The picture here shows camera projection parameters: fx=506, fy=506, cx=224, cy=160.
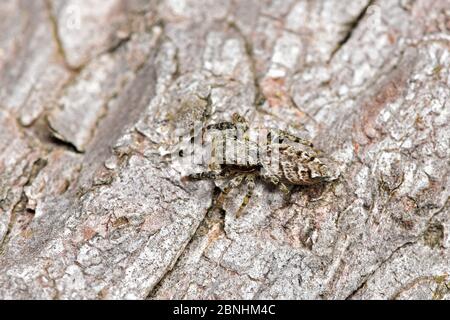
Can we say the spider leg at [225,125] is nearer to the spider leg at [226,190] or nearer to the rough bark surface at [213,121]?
the rough bark surface at [213,121]

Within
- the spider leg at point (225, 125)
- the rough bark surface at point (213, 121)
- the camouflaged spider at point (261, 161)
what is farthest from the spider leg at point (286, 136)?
the spider leg at point (225, 125)

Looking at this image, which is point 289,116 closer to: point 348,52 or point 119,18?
point 348,52

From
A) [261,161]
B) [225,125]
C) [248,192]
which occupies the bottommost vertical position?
[248,192]

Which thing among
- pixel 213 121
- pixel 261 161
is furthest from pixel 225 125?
pixel 261 161

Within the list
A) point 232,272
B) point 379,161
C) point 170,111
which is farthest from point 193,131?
point 379,161

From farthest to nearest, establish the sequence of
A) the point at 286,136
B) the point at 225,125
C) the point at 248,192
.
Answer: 1. the point at 225,125
2. the point at 286,136
3. the point at 248,192

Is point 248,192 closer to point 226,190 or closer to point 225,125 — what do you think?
point 226,190
